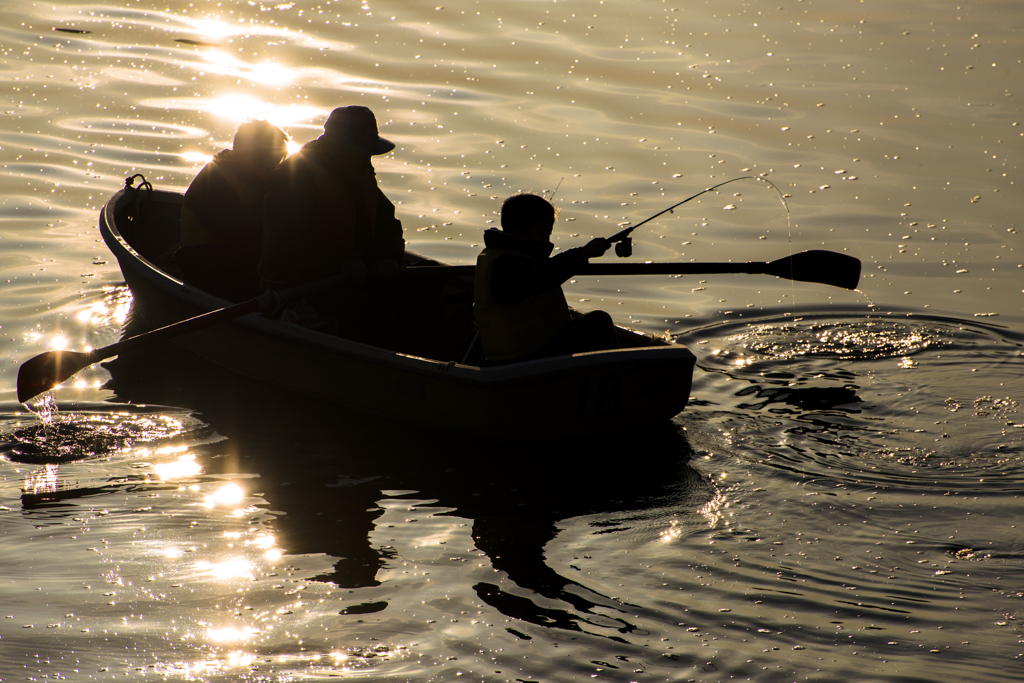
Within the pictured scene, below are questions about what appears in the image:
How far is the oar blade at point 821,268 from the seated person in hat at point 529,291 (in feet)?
3.78

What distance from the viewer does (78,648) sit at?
4.24m

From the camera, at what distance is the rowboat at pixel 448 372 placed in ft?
19.6

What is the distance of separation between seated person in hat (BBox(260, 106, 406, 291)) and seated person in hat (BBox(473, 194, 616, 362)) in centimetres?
111

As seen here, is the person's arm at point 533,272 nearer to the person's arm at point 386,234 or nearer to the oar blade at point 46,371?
the person's arm at point 386,234

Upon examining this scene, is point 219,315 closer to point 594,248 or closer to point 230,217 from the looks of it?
point 230,217

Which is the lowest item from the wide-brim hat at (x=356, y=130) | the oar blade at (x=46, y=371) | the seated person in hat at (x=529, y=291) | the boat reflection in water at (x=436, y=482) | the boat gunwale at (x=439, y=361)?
the boat reflection in water at (x=436, y=482)

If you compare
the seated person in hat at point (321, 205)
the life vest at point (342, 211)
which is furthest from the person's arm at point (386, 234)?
the seated person in hat at point (321, 205)

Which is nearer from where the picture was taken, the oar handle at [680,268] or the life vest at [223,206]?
the oar handle at [680,268]

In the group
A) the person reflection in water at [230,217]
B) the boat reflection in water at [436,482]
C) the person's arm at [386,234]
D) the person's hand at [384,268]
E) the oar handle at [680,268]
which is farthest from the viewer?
the person reflection in water at [230,217]

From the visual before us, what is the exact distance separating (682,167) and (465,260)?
3032 millimetres

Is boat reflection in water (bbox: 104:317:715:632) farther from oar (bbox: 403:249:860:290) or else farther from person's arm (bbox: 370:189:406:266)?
person's arm (bbox: 370:189:406:266)

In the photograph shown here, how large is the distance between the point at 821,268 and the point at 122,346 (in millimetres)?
3998

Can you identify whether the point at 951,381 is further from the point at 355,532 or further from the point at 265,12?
the point at 265,12

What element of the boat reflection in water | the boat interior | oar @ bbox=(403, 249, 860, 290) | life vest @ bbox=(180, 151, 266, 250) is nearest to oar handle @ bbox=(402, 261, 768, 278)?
oar @ bbox=(403, 249, 860, 290)
